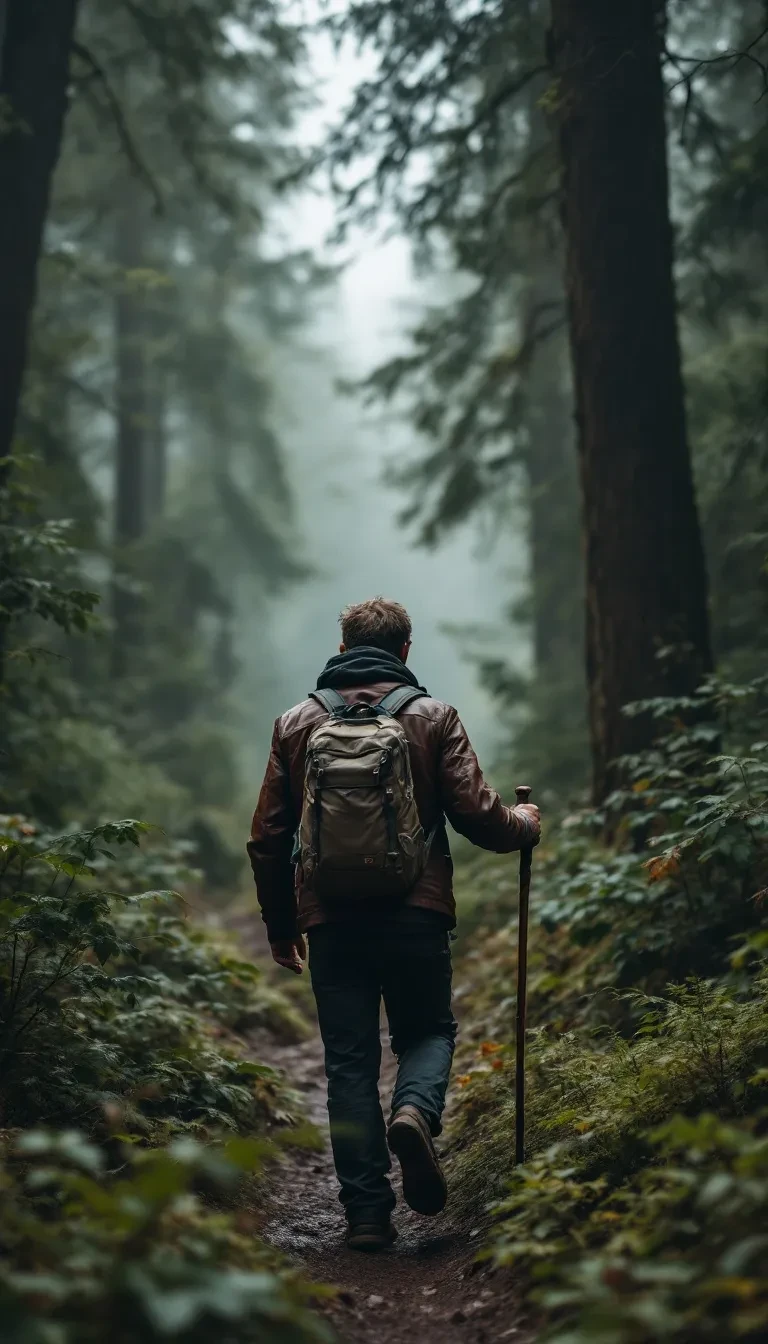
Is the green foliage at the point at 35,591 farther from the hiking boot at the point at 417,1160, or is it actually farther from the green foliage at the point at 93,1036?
the hiking boot at the point at 417,1160

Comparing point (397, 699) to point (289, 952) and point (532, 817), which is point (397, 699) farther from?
point (289, 952)

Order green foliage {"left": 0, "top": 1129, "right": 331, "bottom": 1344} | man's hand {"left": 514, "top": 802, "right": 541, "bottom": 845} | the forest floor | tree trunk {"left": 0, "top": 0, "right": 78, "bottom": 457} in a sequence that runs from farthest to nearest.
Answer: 1. tree trunk {"left": 0, "top": 0, "right": 78, "bottom": 457}
2. man's hand {"left": 514, "top": 802, "right": 541, "bottom": 845}
3. the forest floor
4. green foliage {"left": 0, "top": 1129, "right": 331, "bottom": 1344}

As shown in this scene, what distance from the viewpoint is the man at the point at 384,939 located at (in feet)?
13.4

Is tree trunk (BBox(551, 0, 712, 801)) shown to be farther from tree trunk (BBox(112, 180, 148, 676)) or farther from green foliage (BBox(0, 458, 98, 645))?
tree trunk (BBox(112, 180, 148, 676))

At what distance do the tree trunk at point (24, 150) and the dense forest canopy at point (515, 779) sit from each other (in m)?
0.03

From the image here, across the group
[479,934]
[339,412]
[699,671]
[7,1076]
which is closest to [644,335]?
[699,671]

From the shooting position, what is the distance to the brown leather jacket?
4.23 meters

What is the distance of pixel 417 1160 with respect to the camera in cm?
392

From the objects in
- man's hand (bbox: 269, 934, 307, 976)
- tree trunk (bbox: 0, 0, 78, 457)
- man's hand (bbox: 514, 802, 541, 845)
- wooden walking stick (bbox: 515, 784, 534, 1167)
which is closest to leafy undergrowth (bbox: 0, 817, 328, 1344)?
man's hand (bbox: 269, 934, 307, 976)

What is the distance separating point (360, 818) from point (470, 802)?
1.64 ft

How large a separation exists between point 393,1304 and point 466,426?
30.0 ft

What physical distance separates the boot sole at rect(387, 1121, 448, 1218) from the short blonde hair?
6.03ft

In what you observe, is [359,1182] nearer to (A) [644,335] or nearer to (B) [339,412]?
(A) [644,335]


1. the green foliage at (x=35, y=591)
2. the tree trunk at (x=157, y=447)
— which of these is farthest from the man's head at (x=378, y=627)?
the tree trunk at (x=157, y=447)
